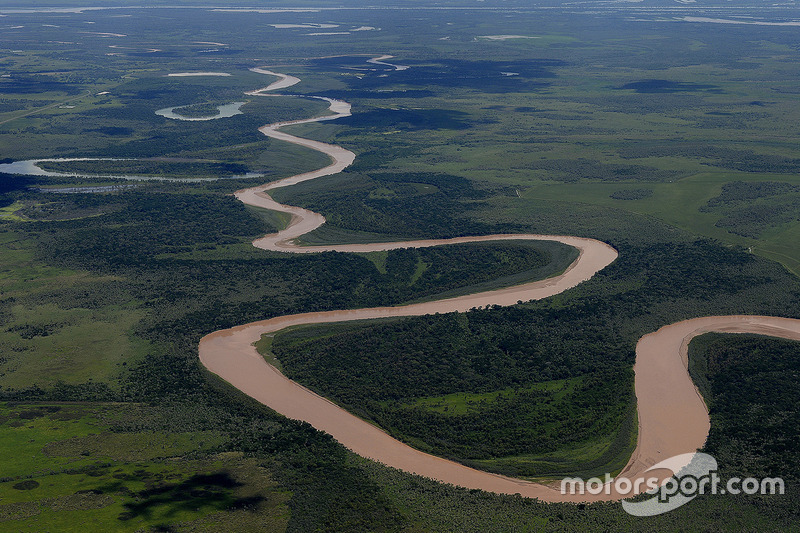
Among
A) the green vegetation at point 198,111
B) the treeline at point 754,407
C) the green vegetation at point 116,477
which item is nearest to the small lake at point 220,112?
the green vegetation at point 198,111

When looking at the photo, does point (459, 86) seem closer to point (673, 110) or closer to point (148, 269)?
point (673, 110)

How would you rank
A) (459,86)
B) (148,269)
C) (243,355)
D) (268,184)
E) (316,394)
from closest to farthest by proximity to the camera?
(316,394) < (243,355) < (148,269) < (268,184) < (459,86)

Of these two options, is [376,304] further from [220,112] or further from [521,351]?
[220,112]

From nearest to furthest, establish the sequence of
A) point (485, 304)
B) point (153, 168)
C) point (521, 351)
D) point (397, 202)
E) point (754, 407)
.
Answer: point (754, 407) → point (521, 351) → point (485, 304) → point (397, 202) → point (153, 168)

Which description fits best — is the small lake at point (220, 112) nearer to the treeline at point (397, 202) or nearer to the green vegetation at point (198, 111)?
the green vegetation at point (198, 111)

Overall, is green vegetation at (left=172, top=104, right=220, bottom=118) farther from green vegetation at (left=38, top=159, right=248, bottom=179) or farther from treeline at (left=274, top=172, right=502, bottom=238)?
treeline at (left=274, top=172, right=502, bottom=238)

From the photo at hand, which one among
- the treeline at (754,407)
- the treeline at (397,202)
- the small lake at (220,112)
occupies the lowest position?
the treeline at (754,407)

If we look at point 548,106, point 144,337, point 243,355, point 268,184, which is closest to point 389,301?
point 243,355

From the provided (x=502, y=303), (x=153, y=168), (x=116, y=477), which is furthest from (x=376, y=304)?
A: (x=153, y=168)
